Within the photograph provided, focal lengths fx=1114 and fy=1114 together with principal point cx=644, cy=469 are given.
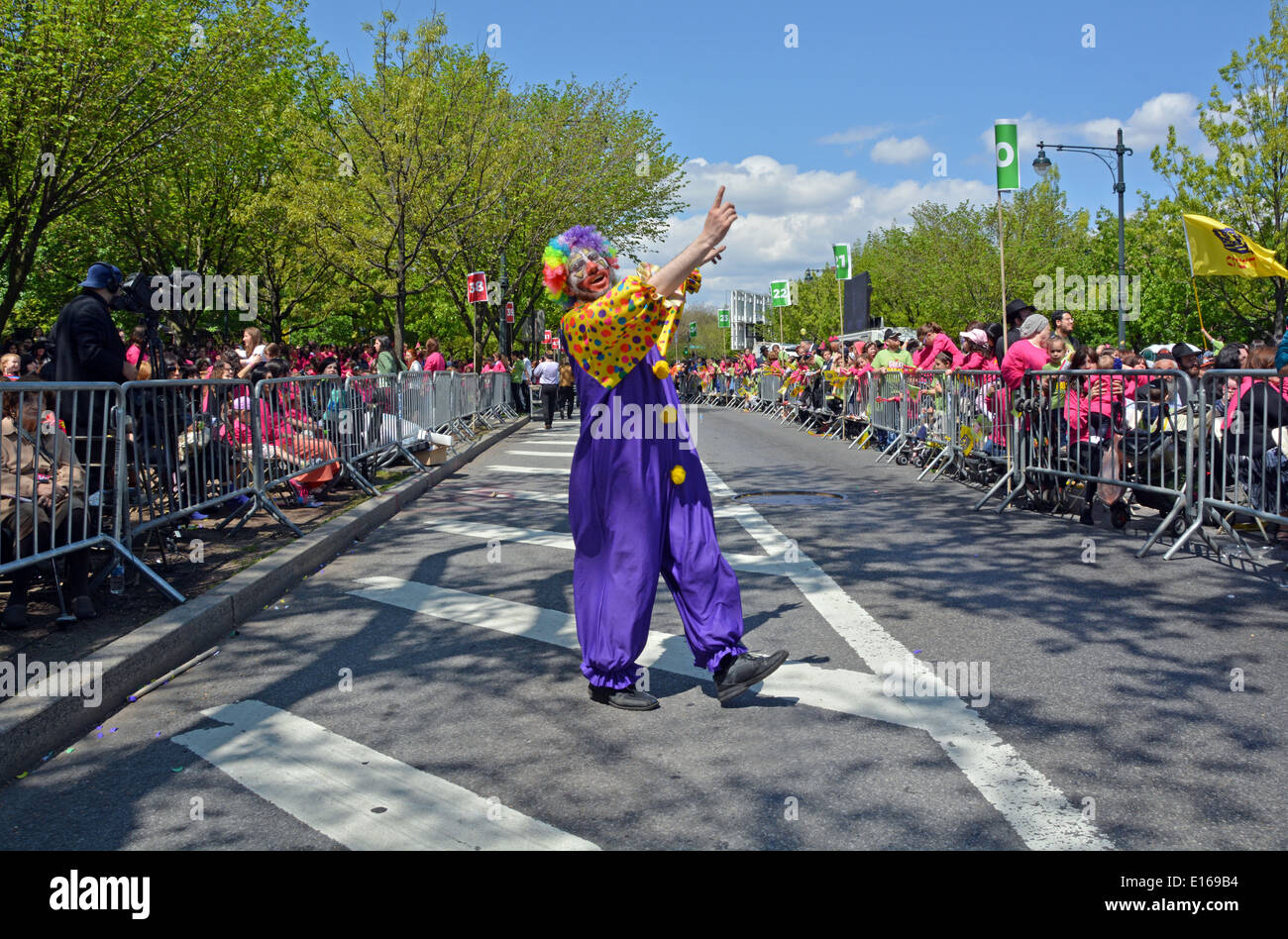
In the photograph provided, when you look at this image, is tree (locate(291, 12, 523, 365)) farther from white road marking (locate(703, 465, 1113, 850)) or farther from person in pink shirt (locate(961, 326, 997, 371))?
white road marking (locate(703, 465, 1113, 850))

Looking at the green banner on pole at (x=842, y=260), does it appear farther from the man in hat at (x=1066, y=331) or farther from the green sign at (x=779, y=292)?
the man in hat at (x=1066, y=331)

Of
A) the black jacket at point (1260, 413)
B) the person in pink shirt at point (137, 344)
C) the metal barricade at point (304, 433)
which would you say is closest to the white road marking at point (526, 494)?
the metal barricade at point (304, 433)

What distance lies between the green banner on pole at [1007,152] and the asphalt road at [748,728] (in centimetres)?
508

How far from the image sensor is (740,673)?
4309 mm

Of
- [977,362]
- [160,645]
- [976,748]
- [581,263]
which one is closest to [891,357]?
[977,362]

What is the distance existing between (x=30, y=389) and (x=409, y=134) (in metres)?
18.5

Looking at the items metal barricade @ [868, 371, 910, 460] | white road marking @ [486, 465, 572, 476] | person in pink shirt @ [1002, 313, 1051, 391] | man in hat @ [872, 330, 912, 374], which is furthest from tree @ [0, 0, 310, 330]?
person in pink shirt @ [1002, 313, 1051, 391]

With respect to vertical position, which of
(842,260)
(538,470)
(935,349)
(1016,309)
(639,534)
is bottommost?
(538,470)

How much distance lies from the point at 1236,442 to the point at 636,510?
16.2 ft

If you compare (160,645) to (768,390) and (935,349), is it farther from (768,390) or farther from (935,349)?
(768,390)

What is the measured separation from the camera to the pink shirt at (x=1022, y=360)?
984cm

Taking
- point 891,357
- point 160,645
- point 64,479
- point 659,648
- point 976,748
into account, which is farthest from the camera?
point 891,357

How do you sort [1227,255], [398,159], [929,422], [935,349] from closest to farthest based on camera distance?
[1227,255]
[929,422]
[935,349]
[398,159]

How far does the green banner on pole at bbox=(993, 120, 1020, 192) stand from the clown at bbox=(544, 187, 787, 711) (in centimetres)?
781
